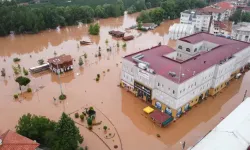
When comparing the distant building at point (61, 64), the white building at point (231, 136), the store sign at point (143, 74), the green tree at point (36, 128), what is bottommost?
the white building at point (231, 136)

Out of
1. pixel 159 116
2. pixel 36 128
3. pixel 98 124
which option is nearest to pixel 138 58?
pixel 159 116

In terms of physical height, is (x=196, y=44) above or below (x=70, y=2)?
below

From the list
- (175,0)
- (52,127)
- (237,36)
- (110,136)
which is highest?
(175,0)

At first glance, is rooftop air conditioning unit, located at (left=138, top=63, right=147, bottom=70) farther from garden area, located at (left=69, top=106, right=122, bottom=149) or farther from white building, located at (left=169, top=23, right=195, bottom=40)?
white building, located at (left=169, top=23, right=195, bottom=40)

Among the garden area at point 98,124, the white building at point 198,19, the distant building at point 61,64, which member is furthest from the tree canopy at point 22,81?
the white building at point 198,19

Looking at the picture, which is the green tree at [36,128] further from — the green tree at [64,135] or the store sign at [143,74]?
the store sign at [143,74]

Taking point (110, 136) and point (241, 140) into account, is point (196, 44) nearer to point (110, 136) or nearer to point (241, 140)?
point (241, 140)

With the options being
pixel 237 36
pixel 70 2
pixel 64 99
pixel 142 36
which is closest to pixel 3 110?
pixel 64 99
